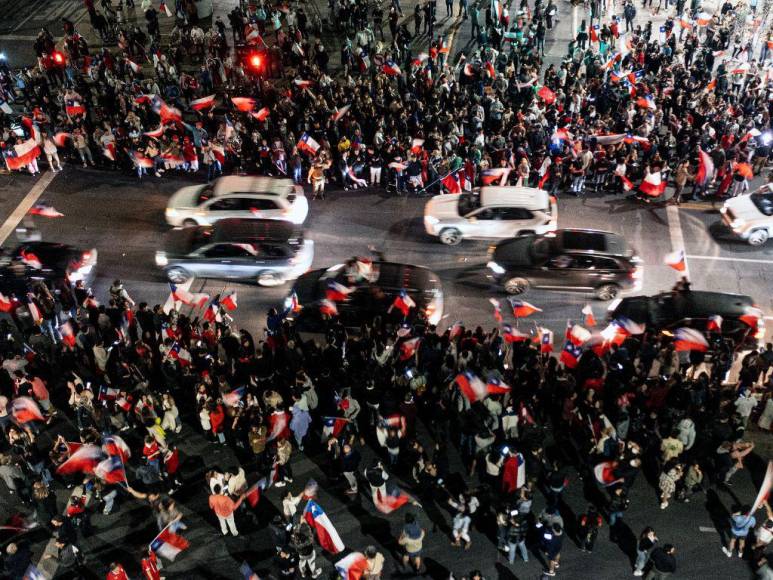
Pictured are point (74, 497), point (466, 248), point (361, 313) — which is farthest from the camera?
Answer: point (466, 248)

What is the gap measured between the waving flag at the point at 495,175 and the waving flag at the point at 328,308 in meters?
7.88

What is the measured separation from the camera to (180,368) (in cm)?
1509

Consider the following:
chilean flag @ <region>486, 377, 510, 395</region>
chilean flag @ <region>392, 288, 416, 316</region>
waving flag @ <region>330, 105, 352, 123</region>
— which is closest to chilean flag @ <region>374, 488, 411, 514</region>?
chilean flag @ <region>486, 377, 510, 395</region>

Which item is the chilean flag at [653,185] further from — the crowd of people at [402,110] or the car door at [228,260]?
the car door at [228,260]

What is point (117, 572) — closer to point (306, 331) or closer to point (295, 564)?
point (295, 564)

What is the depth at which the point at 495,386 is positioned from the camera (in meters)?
14.0

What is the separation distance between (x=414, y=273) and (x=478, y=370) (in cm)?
408

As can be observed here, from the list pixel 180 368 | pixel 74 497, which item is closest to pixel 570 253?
pixel 180 368

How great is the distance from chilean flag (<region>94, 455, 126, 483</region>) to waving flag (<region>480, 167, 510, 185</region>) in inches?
549

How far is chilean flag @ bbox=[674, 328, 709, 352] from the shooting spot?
15.5m

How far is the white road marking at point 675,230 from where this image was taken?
20.7m

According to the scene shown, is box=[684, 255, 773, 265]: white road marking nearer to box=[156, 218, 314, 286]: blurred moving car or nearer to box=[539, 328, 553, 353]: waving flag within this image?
box=[539, 328, 553, 353]: waving flag

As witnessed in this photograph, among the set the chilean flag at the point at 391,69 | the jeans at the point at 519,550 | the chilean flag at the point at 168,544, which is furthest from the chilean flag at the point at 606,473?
the chilean flag at the point at 391,69

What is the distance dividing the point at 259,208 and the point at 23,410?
28.8 feet
